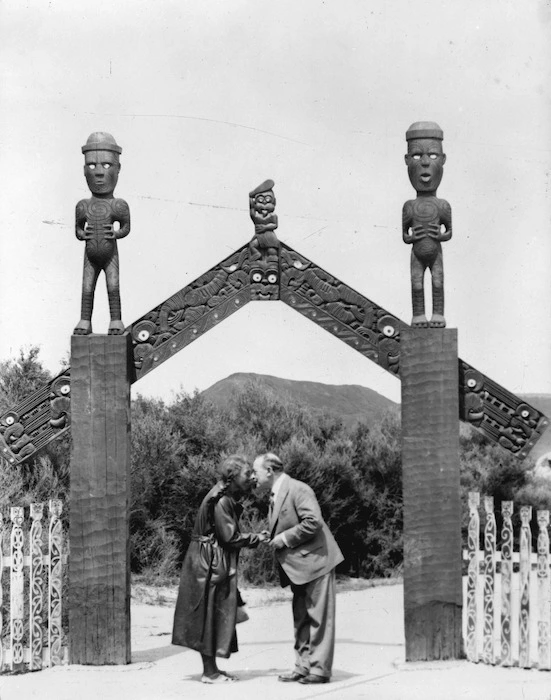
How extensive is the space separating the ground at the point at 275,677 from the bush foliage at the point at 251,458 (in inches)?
164

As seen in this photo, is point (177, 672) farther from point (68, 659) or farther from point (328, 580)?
point (328, 580)

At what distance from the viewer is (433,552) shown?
33.8 feet

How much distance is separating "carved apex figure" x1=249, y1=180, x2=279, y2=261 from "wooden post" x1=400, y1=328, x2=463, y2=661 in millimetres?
1466

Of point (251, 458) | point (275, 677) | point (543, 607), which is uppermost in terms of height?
point (251, 458)

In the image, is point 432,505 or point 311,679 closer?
point 311,679

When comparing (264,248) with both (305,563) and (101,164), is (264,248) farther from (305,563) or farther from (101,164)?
(305,563)

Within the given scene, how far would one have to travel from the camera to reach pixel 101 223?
34.8 feet

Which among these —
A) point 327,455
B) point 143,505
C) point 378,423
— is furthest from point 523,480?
point 143,505

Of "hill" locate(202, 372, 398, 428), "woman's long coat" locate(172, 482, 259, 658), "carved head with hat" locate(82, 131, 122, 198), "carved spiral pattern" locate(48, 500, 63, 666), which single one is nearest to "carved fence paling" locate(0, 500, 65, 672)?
"carved spiral pattern" locate(48, 500, 63, 666)

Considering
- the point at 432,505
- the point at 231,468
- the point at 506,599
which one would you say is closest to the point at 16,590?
the point at 231,468

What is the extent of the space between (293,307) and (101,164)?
1.96 meters

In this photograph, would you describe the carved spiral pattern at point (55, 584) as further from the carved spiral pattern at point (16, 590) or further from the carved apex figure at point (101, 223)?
the carved apex figure at point (101, 223)

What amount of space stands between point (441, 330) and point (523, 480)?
9.55 metres

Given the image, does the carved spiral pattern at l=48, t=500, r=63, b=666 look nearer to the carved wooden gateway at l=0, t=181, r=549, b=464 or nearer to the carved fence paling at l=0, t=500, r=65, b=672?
the carved fence paling at l=0, t=500, r=65, b=672
